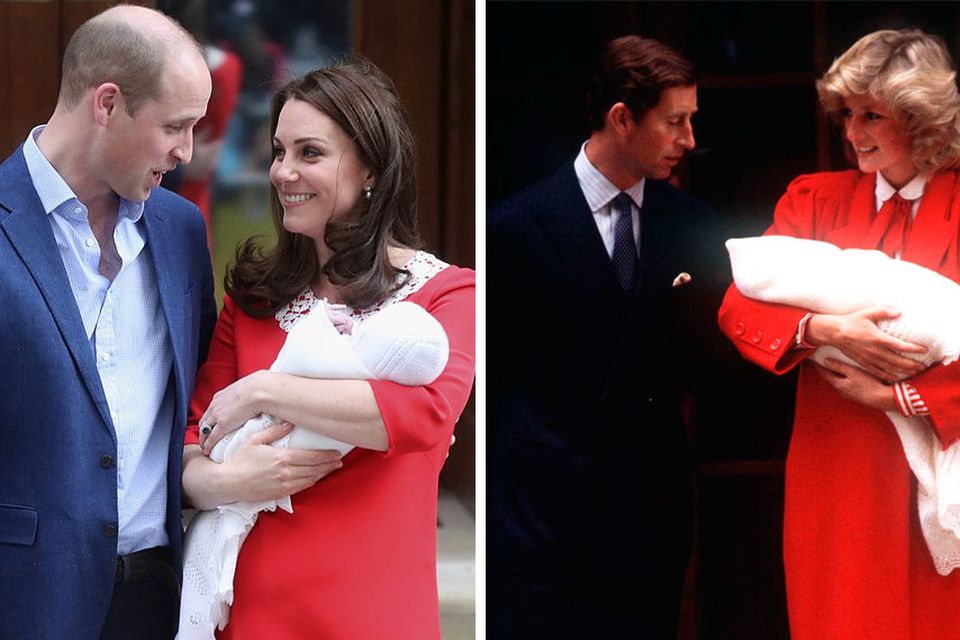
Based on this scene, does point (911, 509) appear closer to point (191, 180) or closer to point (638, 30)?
point (638, 30)

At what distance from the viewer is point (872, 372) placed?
2.76 meters

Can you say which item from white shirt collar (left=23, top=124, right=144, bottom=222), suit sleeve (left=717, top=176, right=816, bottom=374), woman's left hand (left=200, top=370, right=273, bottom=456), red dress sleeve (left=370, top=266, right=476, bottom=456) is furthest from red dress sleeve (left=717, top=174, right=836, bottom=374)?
white shirt collar (left=23, top=124, right=144, bottom=222)

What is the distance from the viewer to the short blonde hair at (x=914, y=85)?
284cm

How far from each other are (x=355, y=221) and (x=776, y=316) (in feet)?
3.15

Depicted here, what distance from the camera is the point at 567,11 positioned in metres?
3.23

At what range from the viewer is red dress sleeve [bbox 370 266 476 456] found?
2537 mm

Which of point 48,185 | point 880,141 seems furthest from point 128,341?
point 880,141

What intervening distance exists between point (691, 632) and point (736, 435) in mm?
528

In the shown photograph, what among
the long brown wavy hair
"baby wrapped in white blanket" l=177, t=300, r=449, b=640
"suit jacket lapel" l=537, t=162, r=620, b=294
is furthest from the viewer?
"suit jacket lapel" l=537, t=162, r=620, b=294

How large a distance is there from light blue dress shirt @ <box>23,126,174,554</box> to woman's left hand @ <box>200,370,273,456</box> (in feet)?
0.41

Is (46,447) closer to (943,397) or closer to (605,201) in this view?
(605,201)

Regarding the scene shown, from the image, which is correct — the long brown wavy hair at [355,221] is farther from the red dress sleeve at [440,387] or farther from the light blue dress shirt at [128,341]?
the light blue dress shirt at [128,341]

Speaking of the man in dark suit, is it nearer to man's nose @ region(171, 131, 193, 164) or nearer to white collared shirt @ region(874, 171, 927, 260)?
white collared shirt @ region(874, 171, 927, 260)

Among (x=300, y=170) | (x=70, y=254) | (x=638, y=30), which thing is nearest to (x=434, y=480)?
(x=300, y=170)
